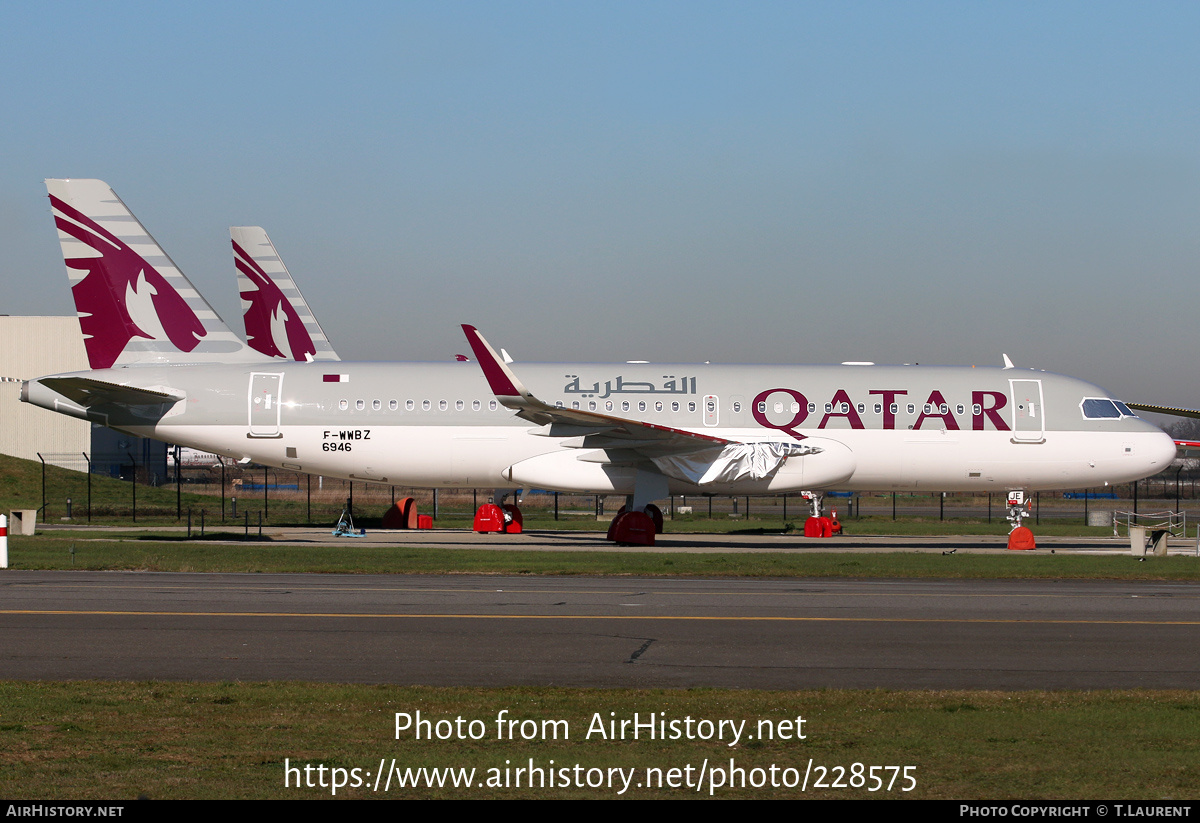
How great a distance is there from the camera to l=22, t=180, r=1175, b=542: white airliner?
32.1m

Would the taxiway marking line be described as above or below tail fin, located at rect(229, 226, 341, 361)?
below

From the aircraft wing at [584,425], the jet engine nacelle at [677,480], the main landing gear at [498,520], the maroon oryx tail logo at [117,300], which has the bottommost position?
the main landing gear at [498,520]

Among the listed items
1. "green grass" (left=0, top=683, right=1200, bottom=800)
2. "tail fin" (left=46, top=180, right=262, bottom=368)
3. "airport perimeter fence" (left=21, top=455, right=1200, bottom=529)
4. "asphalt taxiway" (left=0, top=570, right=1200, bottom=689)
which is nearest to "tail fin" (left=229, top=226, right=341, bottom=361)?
"airport perimeter fence" (left=21, top=455, right=1200, bottom=529)

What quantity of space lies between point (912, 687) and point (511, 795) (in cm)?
521

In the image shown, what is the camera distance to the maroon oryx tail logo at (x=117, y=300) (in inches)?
1273

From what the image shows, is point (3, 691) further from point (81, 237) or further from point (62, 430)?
point (62, 430)

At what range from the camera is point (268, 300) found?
45.2 m

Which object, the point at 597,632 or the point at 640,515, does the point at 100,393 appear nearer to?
the point at 640,515

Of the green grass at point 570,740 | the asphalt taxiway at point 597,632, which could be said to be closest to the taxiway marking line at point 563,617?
the asphalt taxiway at point 597,632

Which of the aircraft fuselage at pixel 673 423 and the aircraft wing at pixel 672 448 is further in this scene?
the aircraft fuselage at pixel 673 423

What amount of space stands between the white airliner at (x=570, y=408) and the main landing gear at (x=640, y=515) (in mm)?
341

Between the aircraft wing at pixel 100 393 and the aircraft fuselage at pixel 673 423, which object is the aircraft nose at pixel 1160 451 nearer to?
the aircraft fuselage at pixel 673 423

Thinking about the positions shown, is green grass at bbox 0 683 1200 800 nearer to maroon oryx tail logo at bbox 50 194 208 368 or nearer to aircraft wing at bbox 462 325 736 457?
aircraft wing at bbox 462 325 736 457

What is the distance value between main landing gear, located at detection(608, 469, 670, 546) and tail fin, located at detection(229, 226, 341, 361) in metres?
18.5
